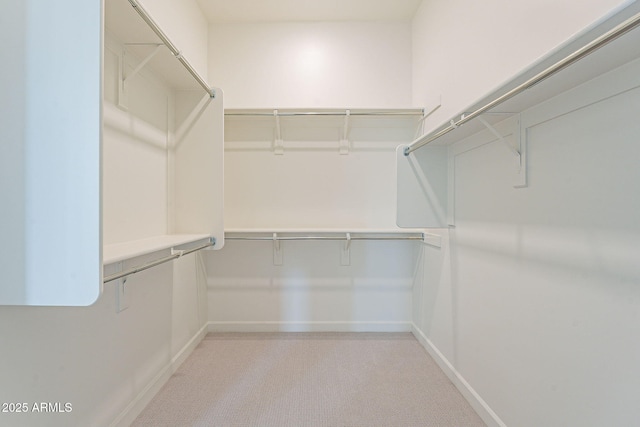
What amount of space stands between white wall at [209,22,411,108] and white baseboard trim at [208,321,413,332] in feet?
6.40

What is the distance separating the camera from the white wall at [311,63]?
259 centimetres

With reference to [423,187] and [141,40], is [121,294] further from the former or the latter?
[423,187]

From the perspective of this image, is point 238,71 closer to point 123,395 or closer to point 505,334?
point 123,395

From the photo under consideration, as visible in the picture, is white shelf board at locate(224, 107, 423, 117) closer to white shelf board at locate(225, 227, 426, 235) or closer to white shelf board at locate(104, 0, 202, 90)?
white shelf board at locate(104, 0, 202, 90)

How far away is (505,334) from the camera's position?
1.39 m

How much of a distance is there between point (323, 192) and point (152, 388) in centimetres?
184

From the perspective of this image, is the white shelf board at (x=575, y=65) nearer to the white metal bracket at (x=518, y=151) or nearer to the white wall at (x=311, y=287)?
the white metal bracket at (x=518, y=151)

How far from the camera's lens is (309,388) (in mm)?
1803

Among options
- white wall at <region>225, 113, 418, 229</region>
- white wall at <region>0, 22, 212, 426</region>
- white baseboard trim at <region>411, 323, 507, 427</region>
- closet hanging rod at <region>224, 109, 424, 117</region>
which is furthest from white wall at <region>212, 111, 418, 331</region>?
white wall at <region>0, 22, 212, 426</region>

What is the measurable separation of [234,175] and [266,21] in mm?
1394

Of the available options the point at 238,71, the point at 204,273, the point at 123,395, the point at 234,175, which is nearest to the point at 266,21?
the point at 238,71

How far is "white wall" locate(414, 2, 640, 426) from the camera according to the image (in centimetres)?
88

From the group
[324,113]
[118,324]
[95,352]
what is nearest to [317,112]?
[324,113]

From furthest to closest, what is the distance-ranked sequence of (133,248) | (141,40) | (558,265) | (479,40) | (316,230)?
(316,230) < (479,40) < (141,40) < (133,248) < (558,265)
